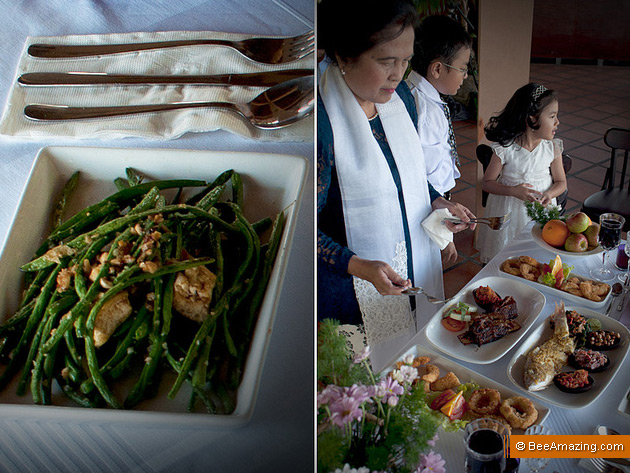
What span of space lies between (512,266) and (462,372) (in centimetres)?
38

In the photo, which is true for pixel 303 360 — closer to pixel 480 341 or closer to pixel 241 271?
pixel 241 271

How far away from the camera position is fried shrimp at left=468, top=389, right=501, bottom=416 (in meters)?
0.86

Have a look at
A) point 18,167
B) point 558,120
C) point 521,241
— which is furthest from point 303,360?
point 521,241

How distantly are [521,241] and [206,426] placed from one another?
1184 millimetres

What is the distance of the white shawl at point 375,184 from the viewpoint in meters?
0.47

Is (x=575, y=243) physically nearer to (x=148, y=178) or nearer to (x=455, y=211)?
(x=455, y=211)

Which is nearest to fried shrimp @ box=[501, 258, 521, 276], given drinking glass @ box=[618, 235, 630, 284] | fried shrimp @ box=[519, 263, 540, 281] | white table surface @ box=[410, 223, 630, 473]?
fried shrimp @ box=[519, 263, 540, 281]

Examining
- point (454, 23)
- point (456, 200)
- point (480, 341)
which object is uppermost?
point (454, 23)

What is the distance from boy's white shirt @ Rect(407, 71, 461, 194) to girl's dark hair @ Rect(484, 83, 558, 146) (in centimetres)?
7

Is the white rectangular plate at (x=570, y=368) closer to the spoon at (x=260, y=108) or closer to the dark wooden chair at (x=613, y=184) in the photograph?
the dark wooden chair at (x=613, y=184)

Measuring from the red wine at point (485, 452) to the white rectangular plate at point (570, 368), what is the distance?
0.35 m

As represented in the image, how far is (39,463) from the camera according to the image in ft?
0.71

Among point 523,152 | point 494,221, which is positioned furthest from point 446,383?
point 523,152

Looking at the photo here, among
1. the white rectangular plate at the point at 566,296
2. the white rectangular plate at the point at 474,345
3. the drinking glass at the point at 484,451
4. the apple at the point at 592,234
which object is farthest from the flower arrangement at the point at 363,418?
the apple at the point at 592,234
